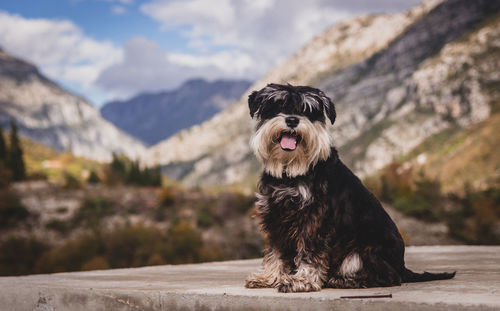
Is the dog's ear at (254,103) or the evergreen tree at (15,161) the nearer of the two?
the dog's ear at (254,103)

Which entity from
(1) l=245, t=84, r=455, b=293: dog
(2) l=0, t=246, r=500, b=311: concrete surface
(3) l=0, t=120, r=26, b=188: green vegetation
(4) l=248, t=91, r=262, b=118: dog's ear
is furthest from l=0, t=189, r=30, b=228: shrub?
(1) l=245, t=84, r=455, b=293: dog

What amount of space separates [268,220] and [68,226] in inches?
2825

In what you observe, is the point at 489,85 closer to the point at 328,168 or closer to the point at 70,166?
the point at 70,166

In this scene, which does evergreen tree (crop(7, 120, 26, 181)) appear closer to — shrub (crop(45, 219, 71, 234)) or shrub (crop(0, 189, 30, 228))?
shrub (crop(0, 189, 30, 228))

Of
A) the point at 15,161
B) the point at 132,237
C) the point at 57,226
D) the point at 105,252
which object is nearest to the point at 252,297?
the point at 132,237

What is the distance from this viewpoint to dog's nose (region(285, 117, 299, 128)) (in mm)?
4621

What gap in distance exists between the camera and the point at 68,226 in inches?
2756

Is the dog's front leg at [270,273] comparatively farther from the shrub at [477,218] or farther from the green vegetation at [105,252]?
the shrub at [477,218]

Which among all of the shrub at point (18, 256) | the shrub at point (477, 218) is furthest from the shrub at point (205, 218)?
the shrub at point (477, 218)

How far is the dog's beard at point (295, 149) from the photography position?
4.62 metres

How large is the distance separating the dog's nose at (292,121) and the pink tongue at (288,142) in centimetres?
13

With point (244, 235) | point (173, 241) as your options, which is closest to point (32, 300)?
point (173, 241)

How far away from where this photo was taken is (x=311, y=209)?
4645 mm

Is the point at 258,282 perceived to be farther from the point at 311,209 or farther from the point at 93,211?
the point at 93,211
